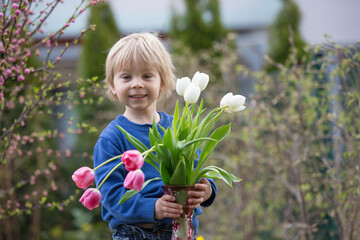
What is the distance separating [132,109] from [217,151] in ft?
11.2

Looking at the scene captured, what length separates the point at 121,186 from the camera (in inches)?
75.3

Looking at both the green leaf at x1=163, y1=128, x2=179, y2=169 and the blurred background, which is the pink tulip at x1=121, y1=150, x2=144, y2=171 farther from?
the blurred background

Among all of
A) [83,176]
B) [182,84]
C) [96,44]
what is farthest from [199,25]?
[83,176]

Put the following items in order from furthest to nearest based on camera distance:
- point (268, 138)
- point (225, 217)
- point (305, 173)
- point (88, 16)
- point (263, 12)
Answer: point (263, 12)
point (88, 16)
point (225, 217)
point (268, 138)
point (305, 173)

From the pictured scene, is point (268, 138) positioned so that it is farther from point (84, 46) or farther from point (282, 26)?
point (282, 26)

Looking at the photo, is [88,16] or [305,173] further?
[88,16]

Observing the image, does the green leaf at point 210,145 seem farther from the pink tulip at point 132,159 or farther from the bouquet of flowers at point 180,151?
the pink tulip at point 132,159

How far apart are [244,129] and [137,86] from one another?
2.31 meters

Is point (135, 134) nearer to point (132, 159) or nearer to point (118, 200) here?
point (118, 200)

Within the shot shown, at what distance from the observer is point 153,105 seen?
7.22 feet

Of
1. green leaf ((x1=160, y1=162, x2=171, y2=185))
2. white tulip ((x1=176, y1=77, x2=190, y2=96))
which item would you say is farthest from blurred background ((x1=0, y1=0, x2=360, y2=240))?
green leaf ((x1=160, y1=162, x2=171, y2=185))

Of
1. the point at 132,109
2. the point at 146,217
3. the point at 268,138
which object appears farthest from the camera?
the point at 268,138

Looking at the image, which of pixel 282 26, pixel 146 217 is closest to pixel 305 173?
pixel 146 217

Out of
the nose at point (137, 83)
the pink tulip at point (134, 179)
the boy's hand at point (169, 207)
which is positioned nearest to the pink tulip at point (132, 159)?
the pink tulip at point (134, 179)
